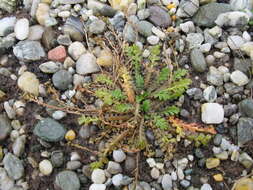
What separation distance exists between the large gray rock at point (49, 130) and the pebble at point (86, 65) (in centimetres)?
42

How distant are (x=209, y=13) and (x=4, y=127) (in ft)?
5.39

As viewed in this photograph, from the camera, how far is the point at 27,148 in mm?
2553

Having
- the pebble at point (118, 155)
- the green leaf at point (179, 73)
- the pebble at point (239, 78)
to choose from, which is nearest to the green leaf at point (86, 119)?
the pebble at point (118, 155)

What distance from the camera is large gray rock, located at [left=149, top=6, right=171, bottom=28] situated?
2914 millimetres

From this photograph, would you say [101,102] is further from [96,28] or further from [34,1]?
[34,1]

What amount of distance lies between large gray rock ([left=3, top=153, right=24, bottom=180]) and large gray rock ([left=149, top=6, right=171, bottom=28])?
135 cm

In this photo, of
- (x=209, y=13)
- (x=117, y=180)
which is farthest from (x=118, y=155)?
(x=209, y=13)

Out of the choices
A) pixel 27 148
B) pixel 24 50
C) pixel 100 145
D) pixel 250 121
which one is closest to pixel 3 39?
pixel 24 50

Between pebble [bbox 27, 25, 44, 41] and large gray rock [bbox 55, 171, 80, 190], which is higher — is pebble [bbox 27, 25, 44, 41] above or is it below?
above

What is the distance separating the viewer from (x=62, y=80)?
269cm

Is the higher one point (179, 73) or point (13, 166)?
point (179, 73)

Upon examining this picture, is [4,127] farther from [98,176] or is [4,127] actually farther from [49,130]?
[98,176]

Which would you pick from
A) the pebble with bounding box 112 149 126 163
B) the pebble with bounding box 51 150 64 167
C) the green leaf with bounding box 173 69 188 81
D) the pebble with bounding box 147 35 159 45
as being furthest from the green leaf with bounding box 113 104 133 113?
the pebble with bounding box 147 35 159 45

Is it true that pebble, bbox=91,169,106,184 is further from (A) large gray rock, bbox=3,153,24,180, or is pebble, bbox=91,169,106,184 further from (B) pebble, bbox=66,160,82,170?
(A) large gray rock, bbox=3,153,24,180
